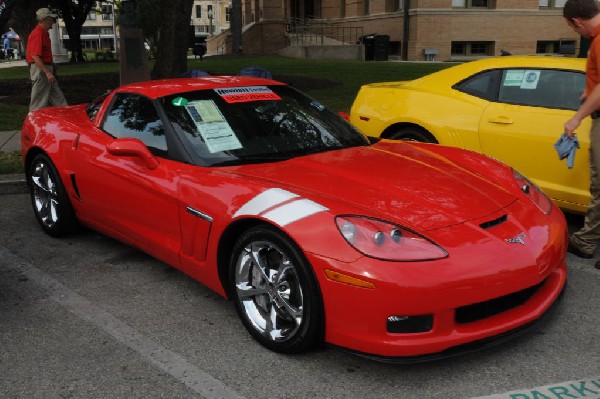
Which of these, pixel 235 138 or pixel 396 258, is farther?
pixel 235 138

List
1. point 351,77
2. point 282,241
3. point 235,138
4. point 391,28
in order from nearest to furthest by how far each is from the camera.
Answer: point 282,241
point 235,138
point 351,77
point 391,28

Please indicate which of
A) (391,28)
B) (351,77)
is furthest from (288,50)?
(351,77)

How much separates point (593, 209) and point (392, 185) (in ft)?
6.15

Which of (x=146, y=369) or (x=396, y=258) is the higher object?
(x=396, y=258)

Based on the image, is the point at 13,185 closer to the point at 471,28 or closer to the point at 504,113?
the point at 504,113

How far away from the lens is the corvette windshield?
386 cm

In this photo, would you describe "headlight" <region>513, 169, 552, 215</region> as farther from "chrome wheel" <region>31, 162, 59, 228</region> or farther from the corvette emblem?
"chrome wheel" <region>31, 162, 59, 228</region>

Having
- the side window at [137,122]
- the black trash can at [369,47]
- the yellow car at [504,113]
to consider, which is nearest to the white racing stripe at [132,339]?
the side window at [137,122]

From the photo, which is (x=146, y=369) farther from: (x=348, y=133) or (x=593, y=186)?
(x=593, y=186)

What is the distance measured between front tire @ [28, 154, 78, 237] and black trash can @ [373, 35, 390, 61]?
23.5 meters

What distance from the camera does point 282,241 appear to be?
3059mm

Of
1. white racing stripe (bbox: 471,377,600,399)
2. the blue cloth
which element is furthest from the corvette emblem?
the blue cloth

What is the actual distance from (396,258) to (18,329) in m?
2.23

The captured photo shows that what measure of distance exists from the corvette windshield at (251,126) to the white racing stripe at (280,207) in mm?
540
